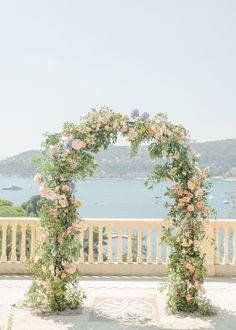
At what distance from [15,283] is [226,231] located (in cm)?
350

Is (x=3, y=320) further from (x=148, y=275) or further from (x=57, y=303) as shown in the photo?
(x=148, y=275)

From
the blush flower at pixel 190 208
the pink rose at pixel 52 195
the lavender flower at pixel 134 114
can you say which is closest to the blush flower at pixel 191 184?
the blush flower at pixel 190 208

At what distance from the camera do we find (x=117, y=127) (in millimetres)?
6121

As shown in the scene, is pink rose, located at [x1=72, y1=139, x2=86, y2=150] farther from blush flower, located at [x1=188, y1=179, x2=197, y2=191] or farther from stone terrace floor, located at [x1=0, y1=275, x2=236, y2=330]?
stone terrace floor, located at [x1=0, y1=275, x2=236, y2=330]

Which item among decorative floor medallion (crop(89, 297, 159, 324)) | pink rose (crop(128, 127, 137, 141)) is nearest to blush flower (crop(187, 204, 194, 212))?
pink rose (crop(128, 127, 137, 141))

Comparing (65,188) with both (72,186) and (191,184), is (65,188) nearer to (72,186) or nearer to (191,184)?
(72,186)

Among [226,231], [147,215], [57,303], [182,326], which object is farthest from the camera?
[147,215]

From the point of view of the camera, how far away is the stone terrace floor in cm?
548

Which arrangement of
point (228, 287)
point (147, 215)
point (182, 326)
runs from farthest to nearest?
point (147, 215) < point (228, 287) < point (182, 326)

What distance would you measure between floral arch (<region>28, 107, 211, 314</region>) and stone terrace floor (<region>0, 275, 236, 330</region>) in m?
0.26

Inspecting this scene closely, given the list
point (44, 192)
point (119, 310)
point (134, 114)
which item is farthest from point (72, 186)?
point (119, 310)

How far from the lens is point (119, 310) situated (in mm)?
6141

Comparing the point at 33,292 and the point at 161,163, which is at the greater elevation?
the point at 161,163

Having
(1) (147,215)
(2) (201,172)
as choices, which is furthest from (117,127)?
(1) (147,215)
